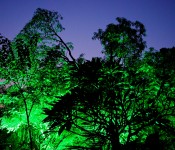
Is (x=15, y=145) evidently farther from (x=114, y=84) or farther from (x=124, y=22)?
(x=124, y=22)

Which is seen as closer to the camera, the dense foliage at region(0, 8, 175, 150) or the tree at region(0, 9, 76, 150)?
the dense foliage at region(0, 8, 175, 150)

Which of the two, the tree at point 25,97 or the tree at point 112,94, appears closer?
the tree at point 112,94

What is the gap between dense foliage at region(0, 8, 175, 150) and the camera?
4.73 meters

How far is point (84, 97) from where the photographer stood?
15.2 ft

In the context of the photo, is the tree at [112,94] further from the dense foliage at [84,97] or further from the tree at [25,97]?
the tree at [25,97]

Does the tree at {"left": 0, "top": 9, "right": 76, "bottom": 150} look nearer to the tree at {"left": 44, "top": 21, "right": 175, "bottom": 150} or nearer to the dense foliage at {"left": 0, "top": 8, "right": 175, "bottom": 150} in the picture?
the dense foliage at {"left": 0, "top": 8, "right": 175, "bottom": 150}

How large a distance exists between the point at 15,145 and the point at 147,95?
6828 millimetres

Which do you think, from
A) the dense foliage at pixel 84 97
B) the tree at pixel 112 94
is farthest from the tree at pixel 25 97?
the tree at pixel 112 94

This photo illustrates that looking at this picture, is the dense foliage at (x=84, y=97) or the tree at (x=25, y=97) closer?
the dense foliage at (x=84, y=97)

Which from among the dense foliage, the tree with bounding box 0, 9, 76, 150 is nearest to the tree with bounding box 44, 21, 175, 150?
the dense foliage

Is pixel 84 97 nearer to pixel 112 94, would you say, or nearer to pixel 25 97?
pixel 112 94

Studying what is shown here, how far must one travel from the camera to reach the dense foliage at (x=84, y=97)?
15.5 ft

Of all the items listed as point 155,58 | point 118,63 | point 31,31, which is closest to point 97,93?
point 118,63

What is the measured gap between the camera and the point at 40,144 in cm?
925
